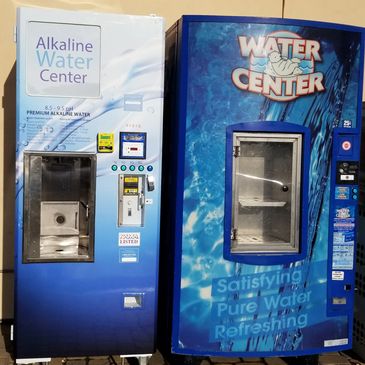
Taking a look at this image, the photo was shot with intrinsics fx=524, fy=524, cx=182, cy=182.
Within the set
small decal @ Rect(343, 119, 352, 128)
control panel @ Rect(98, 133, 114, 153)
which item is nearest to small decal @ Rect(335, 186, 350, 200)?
small decal @ Rect(343, 119, 352, 128)

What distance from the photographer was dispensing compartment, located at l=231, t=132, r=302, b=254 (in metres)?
3.60

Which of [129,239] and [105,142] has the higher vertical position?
[105,142]

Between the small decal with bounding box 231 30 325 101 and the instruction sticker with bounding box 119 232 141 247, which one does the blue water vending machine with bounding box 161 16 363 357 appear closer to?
the small decal with bounding box 231 30 325 101

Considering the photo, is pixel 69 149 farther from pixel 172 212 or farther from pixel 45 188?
A: pixel 172 212

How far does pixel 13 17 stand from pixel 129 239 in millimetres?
2238

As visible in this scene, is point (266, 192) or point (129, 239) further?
point (266, 192)

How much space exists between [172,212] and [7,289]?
186 centimetres

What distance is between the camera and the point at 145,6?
15.0 feet

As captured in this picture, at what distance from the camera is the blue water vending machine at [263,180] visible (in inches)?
137

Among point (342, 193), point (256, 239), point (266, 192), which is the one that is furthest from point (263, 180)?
point (342, 193)

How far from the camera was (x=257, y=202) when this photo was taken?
3717 mm

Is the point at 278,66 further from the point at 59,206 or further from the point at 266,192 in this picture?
the point at 59,206

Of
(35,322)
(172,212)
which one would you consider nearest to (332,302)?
(172,212)

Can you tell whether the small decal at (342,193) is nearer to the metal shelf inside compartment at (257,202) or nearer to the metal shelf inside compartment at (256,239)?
the metal shelf inside compartment at (257,202)
